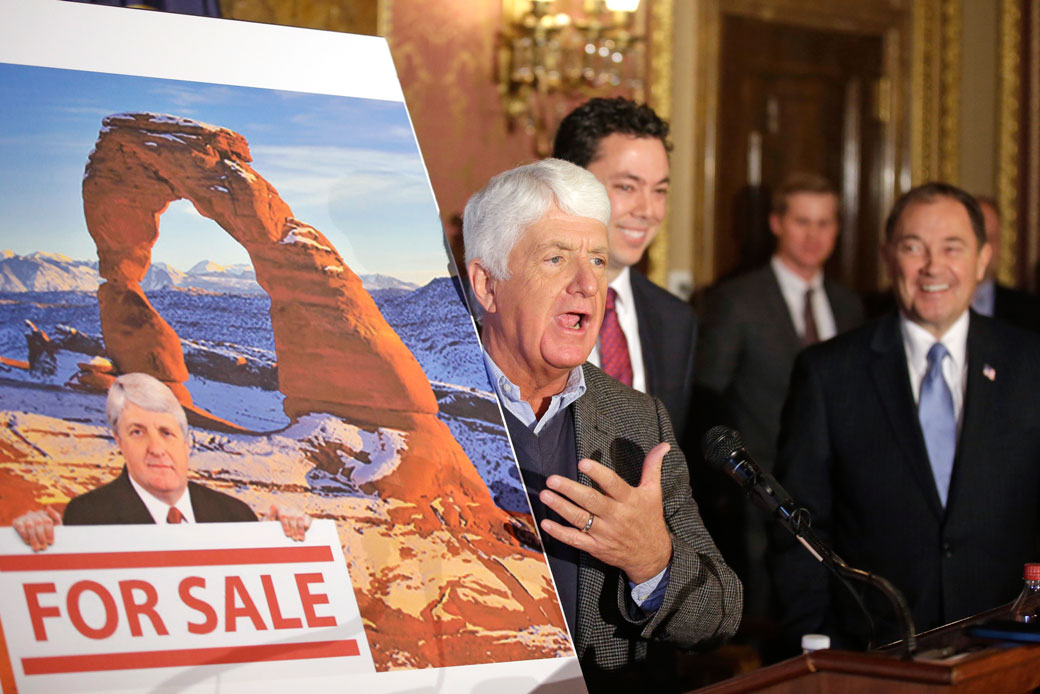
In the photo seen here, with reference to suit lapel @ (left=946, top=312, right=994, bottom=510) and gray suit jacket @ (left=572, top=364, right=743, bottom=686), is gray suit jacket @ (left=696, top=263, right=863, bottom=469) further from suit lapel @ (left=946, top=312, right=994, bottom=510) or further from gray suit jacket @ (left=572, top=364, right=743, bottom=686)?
gray suit jacket @ (left=572, top=364, right=743, bottom=686)

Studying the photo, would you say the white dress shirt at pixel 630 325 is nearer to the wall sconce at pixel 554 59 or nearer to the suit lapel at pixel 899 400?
the suit lapel at pixel 899 400

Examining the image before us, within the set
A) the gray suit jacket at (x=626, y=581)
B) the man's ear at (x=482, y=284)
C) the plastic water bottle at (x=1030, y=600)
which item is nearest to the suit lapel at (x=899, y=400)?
the plastic water bottle at (x=1030, y=600)

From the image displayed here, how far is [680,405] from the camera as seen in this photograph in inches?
100

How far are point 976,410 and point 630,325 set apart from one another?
809 mm

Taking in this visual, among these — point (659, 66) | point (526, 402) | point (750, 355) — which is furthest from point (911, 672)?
point (659, 66)

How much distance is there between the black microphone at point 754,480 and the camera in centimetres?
141

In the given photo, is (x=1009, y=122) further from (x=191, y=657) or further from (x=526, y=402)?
(x=191, y=657)

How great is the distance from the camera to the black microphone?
1410 millimetres

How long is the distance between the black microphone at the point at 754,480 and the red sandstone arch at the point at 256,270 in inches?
16.1

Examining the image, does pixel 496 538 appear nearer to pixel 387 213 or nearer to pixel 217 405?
pixel 217 405

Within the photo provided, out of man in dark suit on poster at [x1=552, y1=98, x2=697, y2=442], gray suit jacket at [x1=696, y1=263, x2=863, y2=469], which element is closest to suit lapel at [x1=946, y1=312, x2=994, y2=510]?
man in dark suit on poster at [x1=552, y1=98, x2=697, y2=442]

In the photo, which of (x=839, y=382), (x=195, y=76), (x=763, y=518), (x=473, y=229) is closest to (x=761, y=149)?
(x=763, y=518)

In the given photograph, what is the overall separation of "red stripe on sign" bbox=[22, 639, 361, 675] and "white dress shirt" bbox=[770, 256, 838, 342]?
2917 mm

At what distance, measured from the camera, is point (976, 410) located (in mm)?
2439
